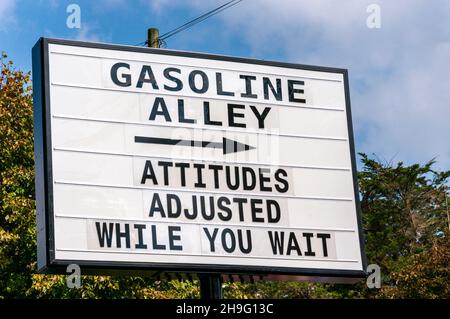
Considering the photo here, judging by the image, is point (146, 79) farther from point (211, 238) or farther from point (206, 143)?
point (211, 238)

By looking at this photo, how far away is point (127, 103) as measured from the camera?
9258mm

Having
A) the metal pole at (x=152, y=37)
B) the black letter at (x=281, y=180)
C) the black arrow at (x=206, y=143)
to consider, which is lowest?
the black letter at (x=281, y=180)

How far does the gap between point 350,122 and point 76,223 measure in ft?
10.7

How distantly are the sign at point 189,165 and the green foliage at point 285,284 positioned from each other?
15349 mm

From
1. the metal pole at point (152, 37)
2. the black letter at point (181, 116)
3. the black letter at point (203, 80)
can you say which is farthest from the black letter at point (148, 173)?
the metal pole at point (152, 37)

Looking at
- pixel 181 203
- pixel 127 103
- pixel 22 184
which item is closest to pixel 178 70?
pixel 127 103

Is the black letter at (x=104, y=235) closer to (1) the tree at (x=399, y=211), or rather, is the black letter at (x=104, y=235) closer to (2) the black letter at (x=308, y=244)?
(2) the black letter at (x=308, y=244)

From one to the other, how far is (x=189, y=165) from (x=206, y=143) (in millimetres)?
295

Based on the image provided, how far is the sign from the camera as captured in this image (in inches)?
344

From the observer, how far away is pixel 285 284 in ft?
148

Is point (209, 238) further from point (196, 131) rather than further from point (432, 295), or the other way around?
point (432, 295)

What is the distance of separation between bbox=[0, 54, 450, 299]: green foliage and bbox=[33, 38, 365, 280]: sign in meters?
15.3

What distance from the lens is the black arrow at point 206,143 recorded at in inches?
362

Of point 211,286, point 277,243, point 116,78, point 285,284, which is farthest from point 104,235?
point 285,284
